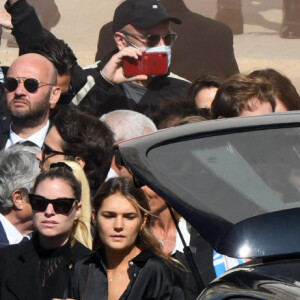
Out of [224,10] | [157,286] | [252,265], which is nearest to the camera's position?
[252,265]

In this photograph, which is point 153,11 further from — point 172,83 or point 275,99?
point 275,99

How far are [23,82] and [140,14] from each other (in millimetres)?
1011

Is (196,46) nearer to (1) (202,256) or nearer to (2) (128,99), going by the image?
(2) (128,99)

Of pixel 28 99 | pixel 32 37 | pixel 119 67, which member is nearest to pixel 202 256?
pixel 28 99

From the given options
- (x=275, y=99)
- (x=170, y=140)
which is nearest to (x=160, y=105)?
(x=275, y=99)

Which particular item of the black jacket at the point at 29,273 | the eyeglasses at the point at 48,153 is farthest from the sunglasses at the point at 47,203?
the eyeglasses at the point at 48,153

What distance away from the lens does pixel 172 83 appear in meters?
7.21

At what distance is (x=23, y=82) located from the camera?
20.8ft

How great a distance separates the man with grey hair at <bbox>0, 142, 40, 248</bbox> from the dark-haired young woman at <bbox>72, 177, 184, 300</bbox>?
0.82 meters

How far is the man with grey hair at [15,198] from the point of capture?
5.49 meters

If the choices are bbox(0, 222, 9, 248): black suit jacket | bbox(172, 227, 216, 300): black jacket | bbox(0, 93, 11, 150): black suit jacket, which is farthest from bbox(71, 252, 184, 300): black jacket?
bbox(0, 93, 11, 150): black suit jacket

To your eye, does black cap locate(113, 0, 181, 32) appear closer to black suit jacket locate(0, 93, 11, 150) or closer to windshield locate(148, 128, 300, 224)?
black suit jacket locate(0, 93, 11, 150)

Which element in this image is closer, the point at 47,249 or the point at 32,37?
the point at 47,249

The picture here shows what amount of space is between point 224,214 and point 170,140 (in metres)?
0.38
